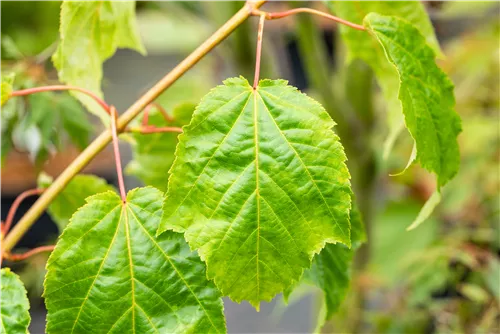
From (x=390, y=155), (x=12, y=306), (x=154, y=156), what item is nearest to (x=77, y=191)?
(x=154, y=156)

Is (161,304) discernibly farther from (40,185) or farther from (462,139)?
(462,139)

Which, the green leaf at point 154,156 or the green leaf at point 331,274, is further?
the green leaf at point 154,156

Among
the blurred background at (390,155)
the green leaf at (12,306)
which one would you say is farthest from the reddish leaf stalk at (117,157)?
the blurred background at (390,155)

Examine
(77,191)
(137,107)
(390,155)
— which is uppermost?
(137,107)

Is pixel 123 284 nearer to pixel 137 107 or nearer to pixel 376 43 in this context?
pixel 137 107

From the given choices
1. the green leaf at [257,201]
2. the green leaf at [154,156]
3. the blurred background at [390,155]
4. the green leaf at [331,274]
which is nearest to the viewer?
the green leaf at [257,201]

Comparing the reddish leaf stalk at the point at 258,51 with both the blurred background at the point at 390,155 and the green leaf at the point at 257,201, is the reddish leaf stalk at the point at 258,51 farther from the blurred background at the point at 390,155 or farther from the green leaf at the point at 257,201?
the blurred background at the point at 390,155
